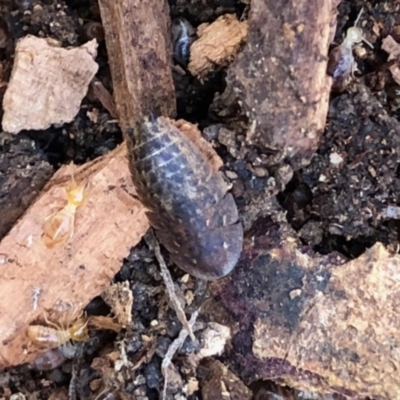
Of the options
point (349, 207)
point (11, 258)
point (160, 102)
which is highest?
point (160, 102)

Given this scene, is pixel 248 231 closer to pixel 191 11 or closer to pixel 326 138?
pixel 326 138

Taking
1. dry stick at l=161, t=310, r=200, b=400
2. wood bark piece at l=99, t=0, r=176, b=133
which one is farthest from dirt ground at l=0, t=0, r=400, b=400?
wood bark piece at l=99, t=0, r=176, b=133

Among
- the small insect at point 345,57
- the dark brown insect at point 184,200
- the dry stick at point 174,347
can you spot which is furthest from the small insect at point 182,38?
the dry stick at point 174,347

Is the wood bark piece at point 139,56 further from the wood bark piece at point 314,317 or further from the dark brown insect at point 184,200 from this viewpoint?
the wood bark piece at point 314,317

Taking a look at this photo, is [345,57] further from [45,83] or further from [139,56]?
[45,83]

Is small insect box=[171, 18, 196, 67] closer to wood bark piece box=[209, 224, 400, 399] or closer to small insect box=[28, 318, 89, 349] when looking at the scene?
wood bark piece box=[209, 224, 400, 399]

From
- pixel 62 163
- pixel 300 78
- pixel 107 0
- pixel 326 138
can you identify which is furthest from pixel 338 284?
pixel 107 0
